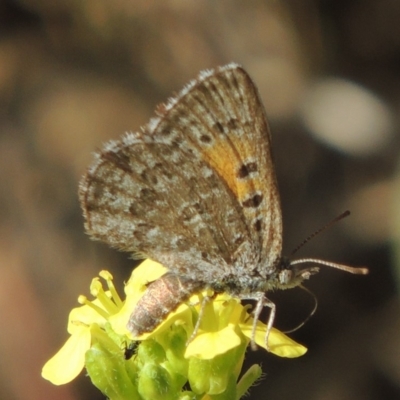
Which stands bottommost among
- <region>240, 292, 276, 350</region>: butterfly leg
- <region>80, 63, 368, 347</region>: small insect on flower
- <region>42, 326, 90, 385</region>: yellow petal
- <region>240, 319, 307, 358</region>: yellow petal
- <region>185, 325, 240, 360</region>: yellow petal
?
<region>240, 319, 307, 358</region>: yellow petal

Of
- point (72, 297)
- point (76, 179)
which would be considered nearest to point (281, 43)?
point (76, 179)

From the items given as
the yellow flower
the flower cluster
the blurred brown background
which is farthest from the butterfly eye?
the blurred brown background

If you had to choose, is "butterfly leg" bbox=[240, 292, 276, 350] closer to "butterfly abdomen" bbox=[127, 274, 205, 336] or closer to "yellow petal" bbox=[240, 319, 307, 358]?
"yellow petal" bbox=[240, 319, 307, 358]

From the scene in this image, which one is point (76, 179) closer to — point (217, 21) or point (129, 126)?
point (129, 126)

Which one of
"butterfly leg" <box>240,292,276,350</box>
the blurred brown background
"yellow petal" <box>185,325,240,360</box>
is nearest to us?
"yellow petal" <box>185,325,240,360</box>

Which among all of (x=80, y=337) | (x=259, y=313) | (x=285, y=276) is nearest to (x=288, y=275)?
(x=285, y=276)

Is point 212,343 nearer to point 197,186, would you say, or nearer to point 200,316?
point 200,316
